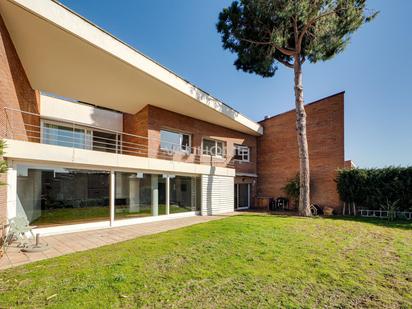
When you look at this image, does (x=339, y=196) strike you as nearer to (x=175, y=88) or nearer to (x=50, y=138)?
(x=175, y=88)

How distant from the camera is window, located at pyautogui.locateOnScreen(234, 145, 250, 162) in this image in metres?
18.1

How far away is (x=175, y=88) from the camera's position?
11281 millimetres

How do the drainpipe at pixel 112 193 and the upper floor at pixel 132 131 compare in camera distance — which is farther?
the upper floor at pixel 132 131

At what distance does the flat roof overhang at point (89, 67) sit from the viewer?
708cm

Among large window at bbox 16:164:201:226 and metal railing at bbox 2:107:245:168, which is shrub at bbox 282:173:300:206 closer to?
metal railing at bbox 2:107:245:168

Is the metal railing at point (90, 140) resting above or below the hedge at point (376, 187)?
above

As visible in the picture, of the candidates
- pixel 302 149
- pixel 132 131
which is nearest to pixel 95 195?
pixel 132 131

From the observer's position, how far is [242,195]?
18062mm

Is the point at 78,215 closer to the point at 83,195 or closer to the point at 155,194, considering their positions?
the point at 83,195

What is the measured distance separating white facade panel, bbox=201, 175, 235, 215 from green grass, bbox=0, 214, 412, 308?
22.1ft

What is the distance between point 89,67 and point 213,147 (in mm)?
9452

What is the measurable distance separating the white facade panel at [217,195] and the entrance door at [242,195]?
164 cm

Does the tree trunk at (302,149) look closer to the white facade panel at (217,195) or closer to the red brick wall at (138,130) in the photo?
the white facade panel at (217,195)

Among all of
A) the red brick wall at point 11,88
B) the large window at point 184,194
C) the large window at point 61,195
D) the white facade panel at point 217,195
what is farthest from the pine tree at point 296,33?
the red brick wall at point 11,88
